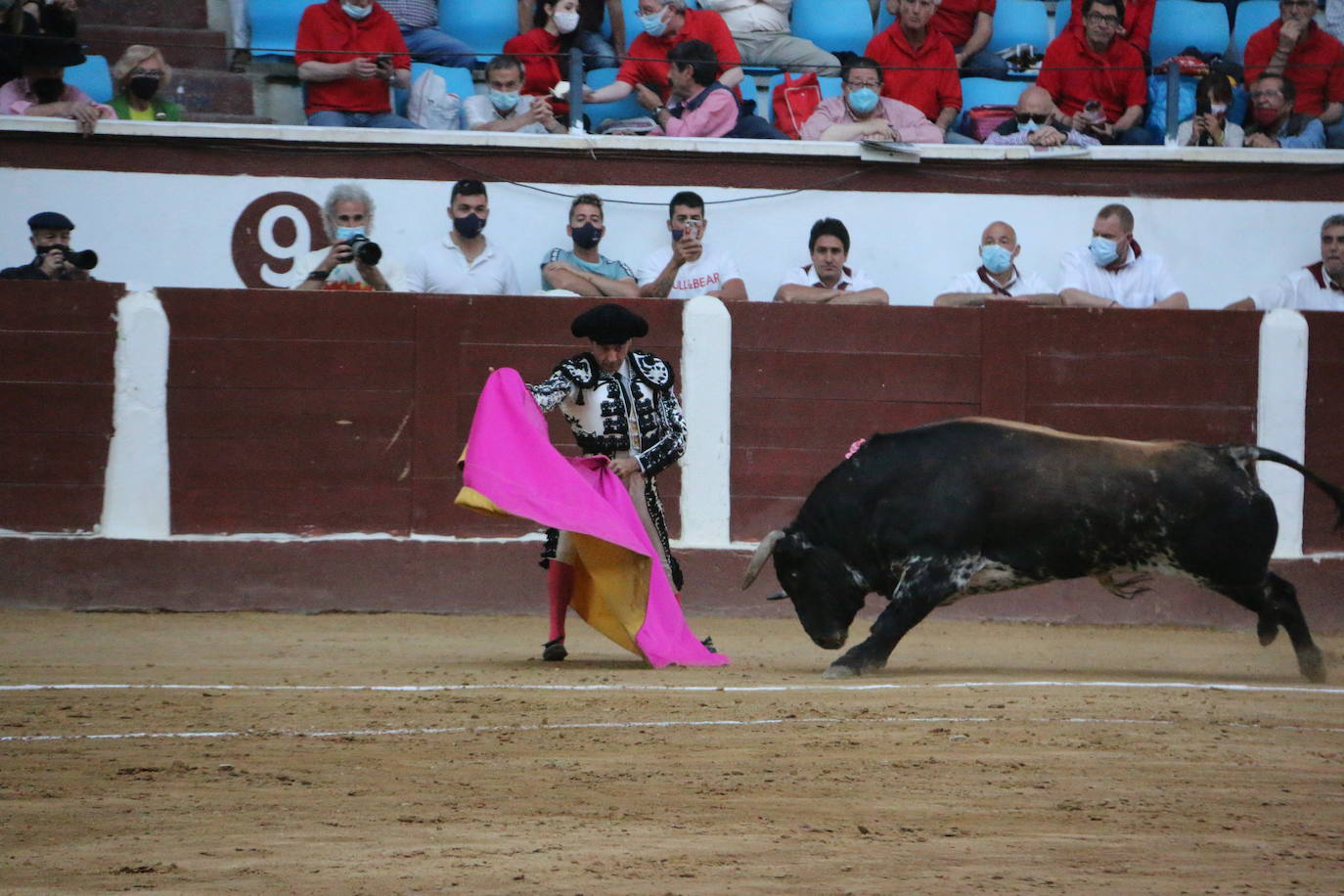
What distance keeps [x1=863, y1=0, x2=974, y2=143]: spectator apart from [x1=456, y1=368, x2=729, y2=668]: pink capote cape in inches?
155

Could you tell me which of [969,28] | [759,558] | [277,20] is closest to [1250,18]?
[969,28]

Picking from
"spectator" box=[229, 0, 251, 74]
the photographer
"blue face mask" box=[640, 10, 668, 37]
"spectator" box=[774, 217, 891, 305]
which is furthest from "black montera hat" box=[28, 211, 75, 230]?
"spectator" box=[774, 217, 891, 305]

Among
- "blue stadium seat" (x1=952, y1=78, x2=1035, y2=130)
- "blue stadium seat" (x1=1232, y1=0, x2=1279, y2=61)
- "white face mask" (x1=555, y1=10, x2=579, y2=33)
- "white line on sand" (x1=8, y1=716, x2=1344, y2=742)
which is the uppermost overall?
"blue stadium seat" (x1=1232, y1=0, x2=1279, y2=61)

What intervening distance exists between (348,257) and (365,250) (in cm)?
13

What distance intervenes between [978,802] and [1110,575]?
2.52 meters

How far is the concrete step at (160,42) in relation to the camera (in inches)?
384

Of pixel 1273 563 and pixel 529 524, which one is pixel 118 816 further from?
pixel 1273 563

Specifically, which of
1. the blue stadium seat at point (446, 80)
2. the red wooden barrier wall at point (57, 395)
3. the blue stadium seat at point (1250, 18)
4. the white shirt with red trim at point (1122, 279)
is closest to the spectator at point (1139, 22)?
the blue stadium seat at point (1250, 18)

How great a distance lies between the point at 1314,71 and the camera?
973cm

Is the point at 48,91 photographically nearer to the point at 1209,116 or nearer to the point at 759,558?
the point at 759,558

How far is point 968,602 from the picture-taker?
27.7 ft

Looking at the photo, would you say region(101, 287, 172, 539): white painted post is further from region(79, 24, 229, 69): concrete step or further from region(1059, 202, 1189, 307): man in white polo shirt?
region(1059, 202, 1189, 307): man in white polo shirt

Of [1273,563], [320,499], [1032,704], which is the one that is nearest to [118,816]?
[1032,704]

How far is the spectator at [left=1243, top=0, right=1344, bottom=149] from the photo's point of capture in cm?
969
